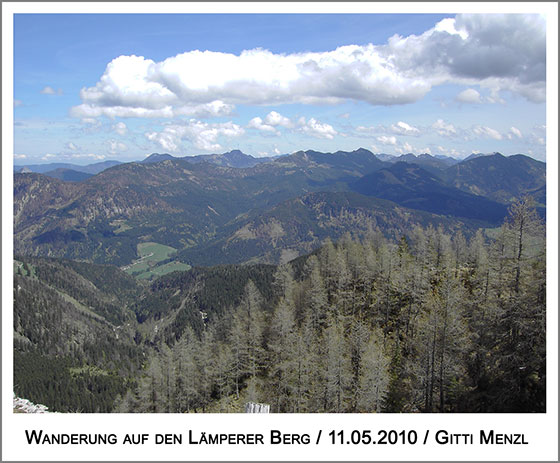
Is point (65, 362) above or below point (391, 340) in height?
below

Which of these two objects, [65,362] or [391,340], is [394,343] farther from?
[65,362]

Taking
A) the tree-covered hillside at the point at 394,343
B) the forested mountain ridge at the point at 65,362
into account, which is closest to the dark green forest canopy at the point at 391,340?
the tree-covered hillside at the point at 394,343

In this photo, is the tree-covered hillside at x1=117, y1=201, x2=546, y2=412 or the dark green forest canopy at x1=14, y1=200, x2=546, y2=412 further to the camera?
the dark green forest canopy at x1=14, y1=200, x2=546, y2=412

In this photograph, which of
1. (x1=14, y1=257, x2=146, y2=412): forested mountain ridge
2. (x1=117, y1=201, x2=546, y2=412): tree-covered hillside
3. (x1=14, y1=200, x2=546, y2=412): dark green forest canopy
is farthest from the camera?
(x1=14, y1=257, x2=146, y2=412): forested mountain ridge

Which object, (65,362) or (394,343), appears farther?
(65,362)

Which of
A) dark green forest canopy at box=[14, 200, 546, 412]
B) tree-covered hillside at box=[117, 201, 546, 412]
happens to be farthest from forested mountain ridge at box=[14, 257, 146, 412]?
tree-covered hillside at box=[117, 201, 546, 412]

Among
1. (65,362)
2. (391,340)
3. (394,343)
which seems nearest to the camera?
(394,343)

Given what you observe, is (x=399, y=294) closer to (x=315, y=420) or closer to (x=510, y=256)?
(x=510, y=256)

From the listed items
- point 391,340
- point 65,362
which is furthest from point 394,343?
point 65,362

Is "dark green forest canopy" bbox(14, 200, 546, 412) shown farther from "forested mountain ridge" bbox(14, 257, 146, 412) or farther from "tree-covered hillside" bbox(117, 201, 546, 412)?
"forested mountain ridge" bbox(14, 257, 146, 412)

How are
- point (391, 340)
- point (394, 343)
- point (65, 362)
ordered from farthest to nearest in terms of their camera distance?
1. point (65, 362)
2. point (391, 340)
3. point (394, 343)

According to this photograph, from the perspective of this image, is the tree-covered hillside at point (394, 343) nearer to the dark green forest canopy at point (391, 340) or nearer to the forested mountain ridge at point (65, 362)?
the dark green forest canopy at point (391, 340)

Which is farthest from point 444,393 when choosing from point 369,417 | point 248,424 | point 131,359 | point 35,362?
point 131,359
